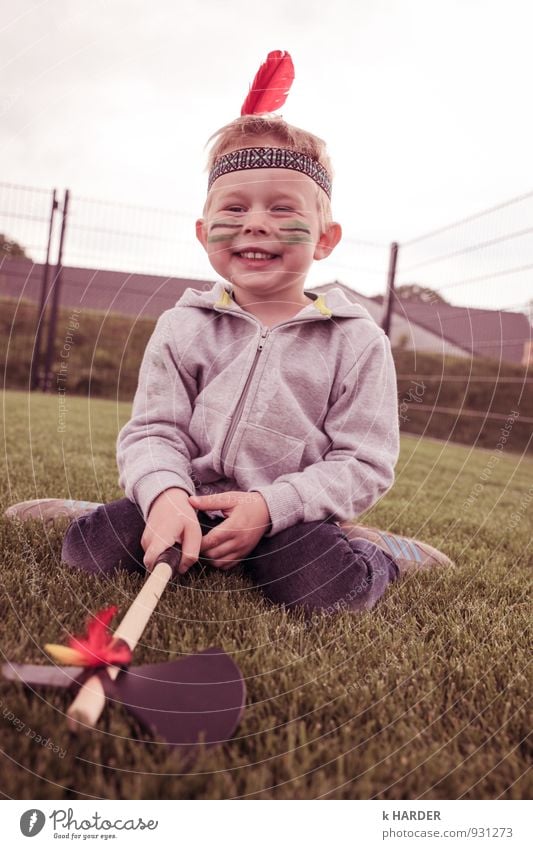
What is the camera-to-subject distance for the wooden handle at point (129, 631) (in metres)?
0.76

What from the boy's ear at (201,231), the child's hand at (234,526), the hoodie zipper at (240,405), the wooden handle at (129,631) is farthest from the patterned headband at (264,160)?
the wooden handle at (129,631)

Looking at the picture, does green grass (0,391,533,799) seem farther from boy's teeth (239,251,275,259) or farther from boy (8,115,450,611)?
boy's teeth (239,251,275,259)

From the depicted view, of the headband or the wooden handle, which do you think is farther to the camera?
the headband

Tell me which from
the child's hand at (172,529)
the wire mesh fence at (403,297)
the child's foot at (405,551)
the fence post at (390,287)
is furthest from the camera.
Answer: the fence post at (390,287)

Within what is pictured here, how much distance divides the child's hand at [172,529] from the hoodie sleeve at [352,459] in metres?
0.16

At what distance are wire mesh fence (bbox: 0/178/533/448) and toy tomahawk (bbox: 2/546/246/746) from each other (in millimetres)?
2675

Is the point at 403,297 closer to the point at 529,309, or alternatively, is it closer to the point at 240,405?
the point at 529,309

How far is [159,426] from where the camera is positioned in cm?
145

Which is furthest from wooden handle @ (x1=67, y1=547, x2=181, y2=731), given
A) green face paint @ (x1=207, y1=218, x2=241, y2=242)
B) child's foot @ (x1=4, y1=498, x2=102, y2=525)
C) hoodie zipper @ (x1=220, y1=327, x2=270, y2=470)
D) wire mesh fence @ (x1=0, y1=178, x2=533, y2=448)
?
wire mesh fence @ (x1=0, y1=178, x2=533, y2=448)

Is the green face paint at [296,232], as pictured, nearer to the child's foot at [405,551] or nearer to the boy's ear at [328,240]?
the boy's ear at [328,240]

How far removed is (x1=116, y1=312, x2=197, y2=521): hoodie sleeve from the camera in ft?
4.43

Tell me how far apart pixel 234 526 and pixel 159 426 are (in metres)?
0.32

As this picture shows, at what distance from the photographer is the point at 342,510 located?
1.37 m

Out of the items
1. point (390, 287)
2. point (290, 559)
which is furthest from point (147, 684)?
point (390, 287)
